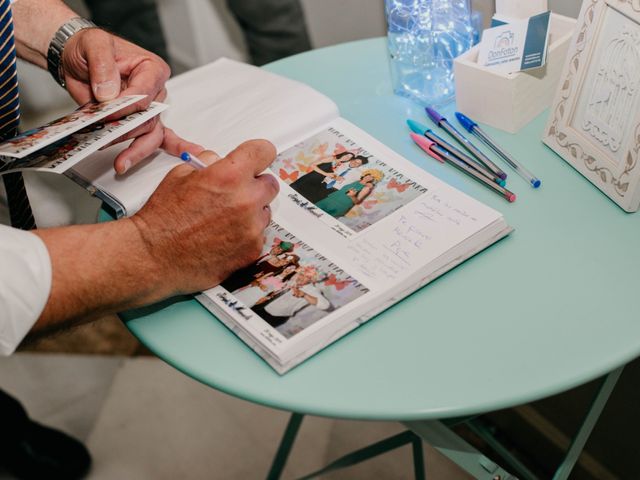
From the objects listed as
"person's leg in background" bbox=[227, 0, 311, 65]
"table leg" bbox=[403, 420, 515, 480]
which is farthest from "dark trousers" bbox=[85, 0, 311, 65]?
"table leg" bbox=[403, 420, 515, 480]

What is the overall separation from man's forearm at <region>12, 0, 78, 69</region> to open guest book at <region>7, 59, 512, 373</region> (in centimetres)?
25

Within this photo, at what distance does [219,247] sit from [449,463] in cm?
88

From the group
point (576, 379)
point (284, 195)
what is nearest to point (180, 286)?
point (284, 195)

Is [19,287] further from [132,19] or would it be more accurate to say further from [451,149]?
[132,19]

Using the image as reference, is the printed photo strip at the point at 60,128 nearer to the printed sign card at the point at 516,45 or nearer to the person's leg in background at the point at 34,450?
the printed sign card at the point at 516,45

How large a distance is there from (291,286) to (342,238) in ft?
0.29

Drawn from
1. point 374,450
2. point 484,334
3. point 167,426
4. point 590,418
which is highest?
point 484,334

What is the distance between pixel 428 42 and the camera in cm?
100

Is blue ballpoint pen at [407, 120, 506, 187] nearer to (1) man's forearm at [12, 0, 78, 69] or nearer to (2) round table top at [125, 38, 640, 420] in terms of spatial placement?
(2) round table top at [125, 38, 640, 420]

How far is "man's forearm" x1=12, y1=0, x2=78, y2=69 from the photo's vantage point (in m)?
1.06

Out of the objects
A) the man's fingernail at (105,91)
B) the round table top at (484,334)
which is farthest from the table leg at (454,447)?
the man's fingernail at (105,91)

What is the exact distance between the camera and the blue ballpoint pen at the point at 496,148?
32.9 inches

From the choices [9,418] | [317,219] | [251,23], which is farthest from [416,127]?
[251,23]

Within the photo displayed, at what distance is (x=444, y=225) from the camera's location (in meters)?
0.75
